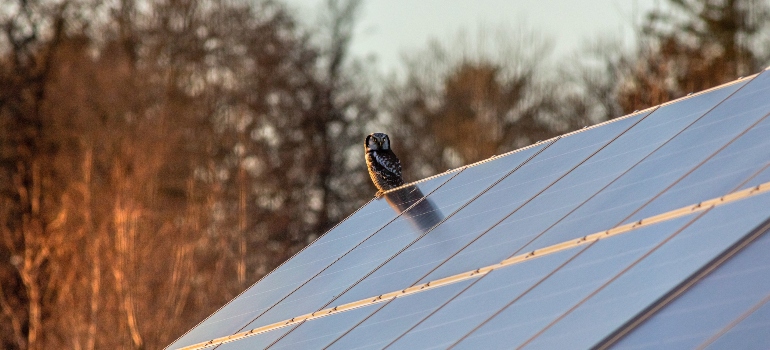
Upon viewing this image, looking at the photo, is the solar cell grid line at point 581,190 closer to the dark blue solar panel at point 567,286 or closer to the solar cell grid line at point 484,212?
the solar cell grid line at point 484,212

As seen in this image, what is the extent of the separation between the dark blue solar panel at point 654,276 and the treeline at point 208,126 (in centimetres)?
2619

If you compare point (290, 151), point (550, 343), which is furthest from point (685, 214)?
point (290, 151)

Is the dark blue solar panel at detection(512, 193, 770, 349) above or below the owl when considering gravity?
below

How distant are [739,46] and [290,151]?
547 inches

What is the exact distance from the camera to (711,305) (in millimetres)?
4469

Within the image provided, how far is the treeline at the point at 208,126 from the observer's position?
32.8 meters

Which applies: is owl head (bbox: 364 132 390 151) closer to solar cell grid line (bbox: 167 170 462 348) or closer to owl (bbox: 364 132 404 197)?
owl (bbox: 364 132 404 197)

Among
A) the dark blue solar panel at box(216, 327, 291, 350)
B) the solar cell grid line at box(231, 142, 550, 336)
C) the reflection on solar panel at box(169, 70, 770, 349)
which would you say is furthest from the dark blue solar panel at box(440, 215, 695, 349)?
the solar cell grid line at box(231, 142, 550, 336)

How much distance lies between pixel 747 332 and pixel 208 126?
36.3 m

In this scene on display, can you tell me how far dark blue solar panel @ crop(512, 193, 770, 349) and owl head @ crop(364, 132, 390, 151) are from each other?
844 centimetres

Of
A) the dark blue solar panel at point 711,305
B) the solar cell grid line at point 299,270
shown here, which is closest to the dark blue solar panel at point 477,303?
the dark blue solar panel at point 711,305

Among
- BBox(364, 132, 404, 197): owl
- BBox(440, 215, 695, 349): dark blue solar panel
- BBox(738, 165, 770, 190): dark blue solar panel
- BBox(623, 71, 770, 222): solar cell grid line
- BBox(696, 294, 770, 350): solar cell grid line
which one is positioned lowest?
BBox(696, 294, 770, 350): solar cell grid line

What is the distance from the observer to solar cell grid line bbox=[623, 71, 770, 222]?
5793 mm

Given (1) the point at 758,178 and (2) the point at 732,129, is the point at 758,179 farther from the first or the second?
(2) the point at 732,129
